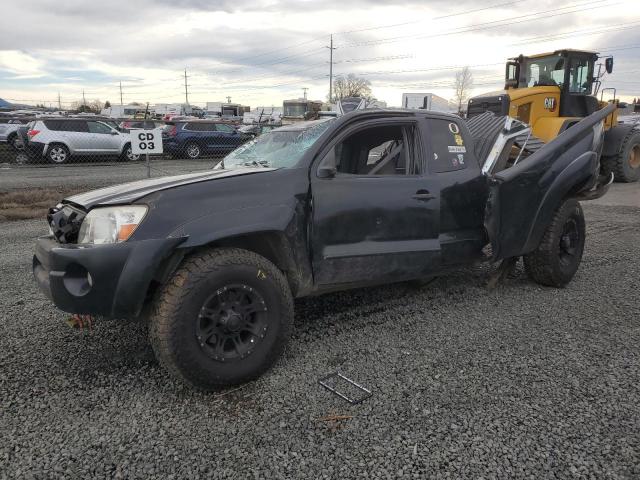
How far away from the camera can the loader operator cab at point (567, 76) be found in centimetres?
1163

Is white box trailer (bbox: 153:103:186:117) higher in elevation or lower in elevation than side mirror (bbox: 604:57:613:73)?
higher

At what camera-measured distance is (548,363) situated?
3.44 metres

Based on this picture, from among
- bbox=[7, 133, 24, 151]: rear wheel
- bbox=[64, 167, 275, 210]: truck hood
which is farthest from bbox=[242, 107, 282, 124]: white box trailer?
bbox=[64, 167, 275, 210]: truck hood

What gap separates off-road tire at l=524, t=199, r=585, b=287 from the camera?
15.7ft

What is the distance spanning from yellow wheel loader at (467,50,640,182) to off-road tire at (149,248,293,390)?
9518 mm

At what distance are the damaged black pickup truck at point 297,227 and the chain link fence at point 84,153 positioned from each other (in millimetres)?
7803

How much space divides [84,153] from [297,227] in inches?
656

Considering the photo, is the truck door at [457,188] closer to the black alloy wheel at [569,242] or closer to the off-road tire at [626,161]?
the black alloy wheel at [569,242]

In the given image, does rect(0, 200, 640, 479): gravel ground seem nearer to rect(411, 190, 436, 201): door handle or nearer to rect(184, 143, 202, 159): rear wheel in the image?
rect(411, 190, 436, 201): door handle

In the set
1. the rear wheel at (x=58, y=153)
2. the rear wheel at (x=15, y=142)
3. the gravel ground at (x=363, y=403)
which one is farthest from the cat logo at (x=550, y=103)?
the rear wheel at (x=15, y=142)

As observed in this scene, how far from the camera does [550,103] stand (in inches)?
460

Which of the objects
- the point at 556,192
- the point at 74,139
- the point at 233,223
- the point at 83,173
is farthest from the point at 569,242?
the point at 74,139

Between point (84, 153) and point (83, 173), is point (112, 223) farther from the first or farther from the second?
point (84, 153)

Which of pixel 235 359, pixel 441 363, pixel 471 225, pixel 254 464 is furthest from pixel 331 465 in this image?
pixel 471 225
